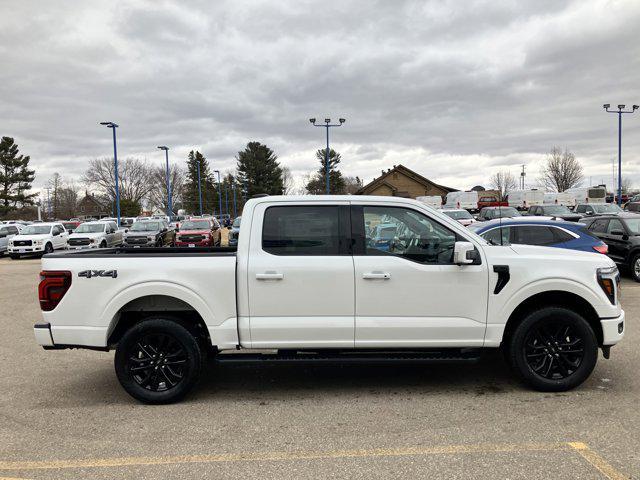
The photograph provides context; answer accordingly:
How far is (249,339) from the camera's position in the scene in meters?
4.53

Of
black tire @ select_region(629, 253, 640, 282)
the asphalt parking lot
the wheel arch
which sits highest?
the wheel arch

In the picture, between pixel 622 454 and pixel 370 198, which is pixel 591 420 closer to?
pixel 622 454

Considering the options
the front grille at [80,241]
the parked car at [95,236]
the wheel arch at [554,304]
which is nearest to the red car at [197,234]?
the parked car at [95,236]

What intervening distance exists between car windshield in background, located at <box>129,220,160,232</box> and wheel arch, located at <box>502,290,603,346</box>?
23.9 metres

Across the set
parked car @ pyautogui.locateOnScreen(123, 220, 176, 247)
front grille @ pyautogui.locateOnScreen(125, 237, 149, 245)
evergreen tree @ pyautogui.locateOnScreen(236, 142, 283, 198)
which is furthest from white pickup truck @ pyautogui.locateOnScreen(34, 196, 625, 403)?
evergreen tree @ pyautogui.locateOnScreen(236, 142, 283, 198)

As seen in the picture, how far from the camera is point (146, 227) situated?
2633 cm

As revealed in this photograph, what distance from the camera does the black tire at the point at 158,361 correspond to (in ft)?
14.9

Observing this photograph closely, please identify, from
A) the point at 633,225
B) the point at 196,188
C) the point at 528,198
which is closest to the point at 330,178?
the point at 196,188

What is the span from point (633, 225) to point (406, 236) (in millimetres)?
9799

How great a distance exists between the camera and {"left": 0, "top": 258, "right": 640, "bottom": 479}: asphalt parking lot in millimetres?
3402

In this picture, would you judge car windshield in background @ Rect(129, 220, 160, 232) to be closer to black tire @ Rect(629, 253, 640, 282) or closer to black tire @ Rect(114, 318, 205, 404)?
black tire @ Rect(629, 253, 640, 282)

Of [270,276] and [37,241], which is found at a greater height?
[270,276]

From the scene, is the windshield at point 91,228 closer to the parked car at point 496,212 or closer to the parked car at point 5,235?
the parked car at point 5,235

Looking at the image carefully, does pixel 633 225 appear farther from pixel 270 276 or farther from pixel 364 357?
pixel 270 276
